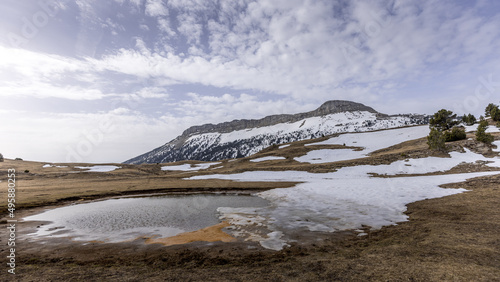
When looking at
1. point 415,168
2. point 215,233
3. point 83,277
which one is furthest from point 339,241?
point 415,168

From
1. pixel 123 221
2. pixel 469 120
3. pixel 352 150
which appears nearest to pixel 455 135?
pixel 352 150

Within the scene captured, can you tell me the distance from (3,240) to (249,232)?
13.6 m

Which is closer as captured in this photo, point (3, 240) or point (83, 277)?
point (83, 277)

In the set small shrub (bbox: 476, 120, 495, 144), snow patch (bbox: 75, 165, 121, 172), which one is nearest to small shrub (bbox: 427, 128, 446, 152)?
small shrub (bbox: 476, 120, 495, 144)

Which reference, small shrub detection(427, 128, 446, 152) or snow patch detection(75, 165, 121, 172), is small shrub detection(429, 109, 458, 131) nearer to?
small shrub detection(427, 128, 446, 152)

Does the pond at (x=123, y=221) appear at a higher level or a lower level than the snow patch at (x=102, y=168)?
lower


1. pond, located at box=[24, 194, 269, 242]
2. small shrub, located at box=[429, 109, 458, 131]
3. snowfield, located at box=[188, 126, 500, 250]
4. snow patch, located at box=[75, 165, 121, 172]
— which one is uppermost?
small shrub, located at box=[429, 109, 458, 131]

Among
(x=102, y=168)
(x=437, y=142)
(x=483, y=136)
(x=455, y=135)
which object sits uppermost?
(x=455, y=135)

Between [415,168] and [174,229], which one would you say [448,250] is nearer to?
[174,229]

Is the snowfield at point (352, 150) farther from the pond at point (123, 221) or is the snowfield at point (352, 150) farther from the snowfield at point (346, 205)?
the pond at point (123, 221)

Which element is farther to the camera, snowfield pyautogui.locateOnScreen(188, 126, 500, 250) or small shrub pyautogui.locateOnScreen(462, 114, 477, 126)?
small shrub pyautogui.locateOnScreen(462, 114, 477, 126)

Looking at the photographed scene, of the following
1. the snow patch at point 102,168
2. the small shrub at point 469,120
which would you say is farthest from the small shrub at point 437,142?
the snow patch at point 102,168

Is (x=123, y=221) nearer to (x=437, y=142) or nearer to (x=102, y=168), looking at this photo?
(x=437, y=142)

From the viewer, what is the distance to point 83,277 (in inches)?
288
